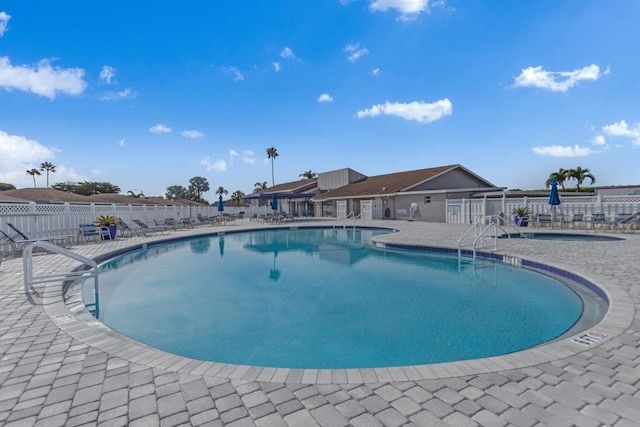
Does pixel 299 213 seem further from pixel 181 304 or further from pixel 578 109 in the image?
pixel 181 304

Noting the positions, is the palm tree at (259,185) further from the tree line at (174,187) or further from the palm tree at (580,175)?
the palm tree at (580,175)

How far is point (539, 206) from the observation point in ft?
60.2

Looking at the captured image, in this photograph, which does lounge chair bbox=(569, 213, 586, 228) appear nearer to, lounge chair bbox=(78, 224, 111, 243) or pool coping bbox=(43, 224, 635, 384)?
pool coping bbox=(43, 224, 635, 384)

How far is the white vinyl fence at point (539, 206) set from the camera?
52.7 feet

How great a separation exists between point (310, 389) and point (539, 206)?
68.0 ft

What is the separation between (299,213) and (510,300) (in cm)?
3285

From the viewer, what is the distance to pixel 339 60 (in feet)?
54.3

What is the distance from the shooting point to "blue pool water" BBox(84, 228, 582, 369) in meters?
4.17

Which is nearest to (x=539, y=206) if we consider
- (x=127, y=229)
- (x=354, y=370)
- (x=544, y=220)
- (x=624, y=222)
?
(x=544, y=220)

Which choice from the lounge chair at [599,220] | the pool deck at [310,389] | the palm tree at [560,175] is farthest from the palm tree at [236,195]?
the pool deck at [310,389]

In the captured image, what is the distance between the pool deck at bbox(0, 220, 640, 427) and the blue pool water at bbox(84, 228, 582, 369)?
1.04 m

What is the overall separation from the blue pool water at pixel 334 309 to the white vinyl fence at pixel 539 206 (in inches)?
385

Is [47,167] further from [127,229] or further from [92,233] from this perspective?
[92,233]

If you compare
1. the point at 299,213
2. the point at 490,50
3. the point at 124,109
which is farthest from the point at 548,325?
the point at 299,213
